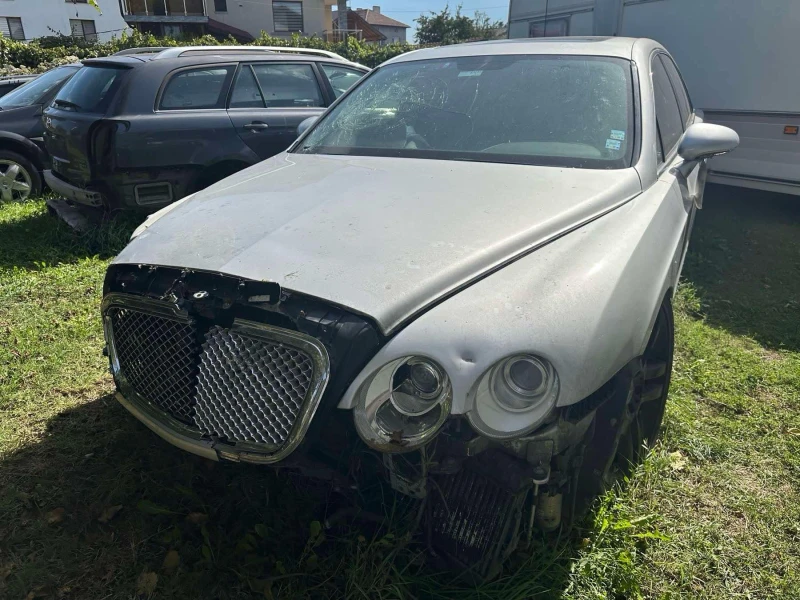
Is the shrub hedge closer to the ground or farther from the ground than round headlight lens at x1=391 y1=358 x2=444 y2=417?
closer to the ground

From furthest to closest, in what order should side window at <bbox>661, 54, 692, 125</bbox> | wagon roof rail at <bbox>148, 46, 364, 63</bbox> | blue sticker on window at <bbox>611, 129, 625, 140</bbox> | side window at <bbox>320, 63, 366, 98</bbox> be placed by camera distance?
side window at <bbox>320, 63, 366, 98</bbox>, wagon roof rail at <bbox>148, 46, 364, 63</bbox>, side window at <bbox>661, 54, 692, 125</bbox>, blue sticker on window at <bbox>611, 129, 625, 140</bbox>

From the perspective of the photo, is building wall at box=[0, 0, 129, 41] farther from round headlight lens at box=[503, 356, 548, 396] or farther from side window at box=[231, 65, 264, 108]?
round headlight lens at box=[503, 356, 548, 396]

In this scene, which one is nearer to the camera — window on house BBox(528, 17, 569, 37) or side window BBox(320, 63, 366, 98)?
side window BBox(320, 63, 366, 98)

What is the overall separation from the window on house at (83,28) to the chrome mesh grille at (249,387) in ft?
127

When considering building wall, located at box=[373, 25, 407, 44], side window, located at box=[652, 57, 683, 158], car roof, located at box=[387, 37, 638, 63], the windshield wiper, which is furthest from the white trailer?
building wall, located at box=[373, 25, 407, 44]

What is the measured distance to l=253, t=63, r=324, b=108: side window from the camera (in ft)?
20.2

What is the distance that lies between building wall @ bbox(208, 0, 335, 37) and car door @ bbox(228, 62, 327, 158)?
1372 inches

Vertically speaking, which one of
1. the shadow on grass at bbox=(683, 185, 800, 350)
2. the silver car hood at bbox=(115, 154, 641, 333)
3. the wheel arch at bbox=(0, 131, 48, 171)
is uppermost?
the silver car hood at bbox=(115, 154, 641, 333)

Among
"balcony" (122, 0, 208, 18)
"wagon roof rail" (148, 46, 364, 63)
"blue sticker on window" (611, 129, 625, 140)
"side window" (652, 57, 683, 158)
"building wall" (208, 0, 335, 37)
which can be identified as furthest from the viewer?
"building wall" (208, 0, 335, 37)

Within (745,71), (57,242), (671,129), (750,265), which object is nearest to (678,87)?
(671,129)

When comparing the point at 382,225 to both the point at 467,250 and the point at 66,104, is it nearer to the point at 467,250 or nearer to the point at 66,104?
the point at 467,250

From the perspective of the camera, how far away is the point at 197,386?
210 cm

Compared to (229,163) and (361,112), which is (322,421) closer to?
(361,112)

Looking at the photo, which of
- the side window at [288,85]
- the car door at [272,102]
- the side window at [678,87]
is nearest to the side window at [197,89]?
the car door at [272,102]
